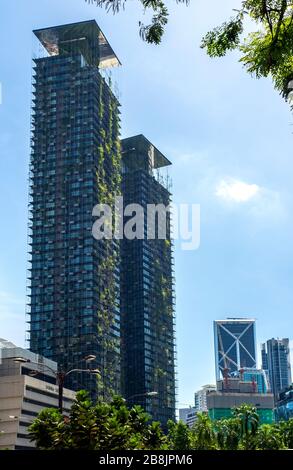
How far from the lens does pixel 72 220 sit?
602 ft

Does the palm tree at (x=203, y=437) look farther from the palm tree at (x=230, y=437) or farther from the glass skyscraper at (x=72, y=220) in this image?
the glass skyscraper at (x=72, y=220)

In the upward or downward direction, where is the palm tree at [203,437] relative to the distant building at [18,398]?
downward

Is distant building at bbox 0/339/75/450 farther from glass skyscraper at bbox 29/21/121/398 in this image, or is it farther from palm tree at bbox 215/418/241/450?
palm tree at bbox 215/418/241/450

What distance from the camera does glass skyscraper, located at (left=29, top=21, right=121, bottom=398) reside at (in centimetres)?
17362

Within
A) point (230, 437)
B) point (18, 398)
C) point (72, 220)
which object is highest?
point (72, 220)

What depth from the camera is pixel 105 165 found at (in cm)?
19425

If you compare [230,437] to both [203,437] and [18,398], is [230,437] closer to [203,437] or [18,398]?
[203,437]

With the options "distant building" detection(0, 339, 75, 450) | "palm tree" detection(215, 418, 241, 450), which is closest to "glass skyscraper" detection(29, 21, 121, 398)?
"distant building" detection(0, 339, 75, 450)

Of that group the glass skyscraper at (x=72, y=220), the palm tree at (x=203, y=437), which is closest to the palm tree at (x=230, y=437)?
the palm tree at (x=203, y=437)

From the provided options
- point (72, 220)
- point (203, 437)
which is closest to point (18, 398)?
point (203, 437)

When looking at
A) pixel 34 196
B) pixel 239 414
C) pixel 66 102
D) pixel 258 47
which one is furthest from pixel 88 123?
pixel 258 47

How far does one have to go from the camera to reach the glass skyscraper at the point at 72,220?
6836 inches
